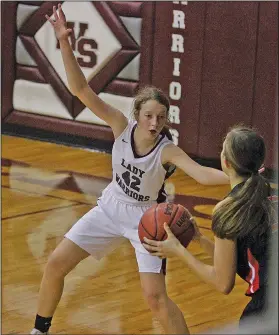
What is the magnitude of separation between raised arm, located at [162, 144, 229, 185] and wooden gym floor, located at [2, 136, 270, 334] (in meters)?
0.96

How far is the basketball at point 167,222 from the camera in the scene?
3541 mm

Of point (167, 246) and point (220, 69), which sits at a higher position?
point (167, 246)

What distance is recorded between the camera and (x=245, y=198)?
10.2 feet

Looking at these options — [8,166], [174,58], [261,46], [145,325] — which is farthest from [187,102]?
[145,325]

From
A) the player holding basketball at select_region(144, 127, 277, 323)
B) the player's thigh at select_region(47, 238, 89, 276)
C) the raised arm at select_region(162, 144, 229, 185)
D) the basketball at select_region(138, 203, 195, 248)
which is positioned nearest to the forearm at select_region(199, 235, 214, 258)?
the basketball at select_region(138, 203, 195, 248)

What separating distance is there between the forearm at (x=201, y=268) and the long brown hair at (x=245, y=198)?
136mm

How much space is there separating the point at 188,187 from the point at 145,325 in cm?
338

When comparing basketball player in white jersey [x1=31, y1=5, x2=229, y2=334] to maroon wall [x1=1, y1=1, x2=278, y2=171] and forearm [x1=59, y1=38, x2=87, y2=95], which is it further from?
maroon wall [x1=1, y1=1, x2=278, y2=171]

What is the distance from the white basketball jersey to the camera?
4.16 m

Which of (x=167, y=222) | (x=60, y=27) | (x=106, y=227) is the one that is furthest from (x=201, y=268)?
(x=60, y=27)

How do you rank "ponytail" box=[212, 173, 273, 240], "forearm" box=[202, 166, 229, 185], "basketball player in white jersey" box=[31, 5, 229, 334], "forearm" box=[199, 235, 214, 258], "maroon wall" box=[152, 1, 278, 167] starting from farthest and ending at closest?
1. "maroon wall" box=[152, 1, 278, 167]
2. "basketball player in white jersey" box=[31, 5, 229, 334]
3. "forearm" box=[202, 166, 229, 185]
4. "forearm" box=[199, 235, 214, 258]
5. "ponytail" box=[212, 173, 273, 240]

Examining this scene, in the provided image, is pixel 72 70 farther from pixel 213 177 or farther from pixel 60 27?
pixel 213 177

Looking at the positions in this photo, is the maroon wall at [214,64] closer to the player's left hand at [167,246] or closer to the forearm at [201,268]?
the player's left hand at [167,246]

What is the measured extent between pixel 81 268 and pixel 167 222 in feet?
7.02
